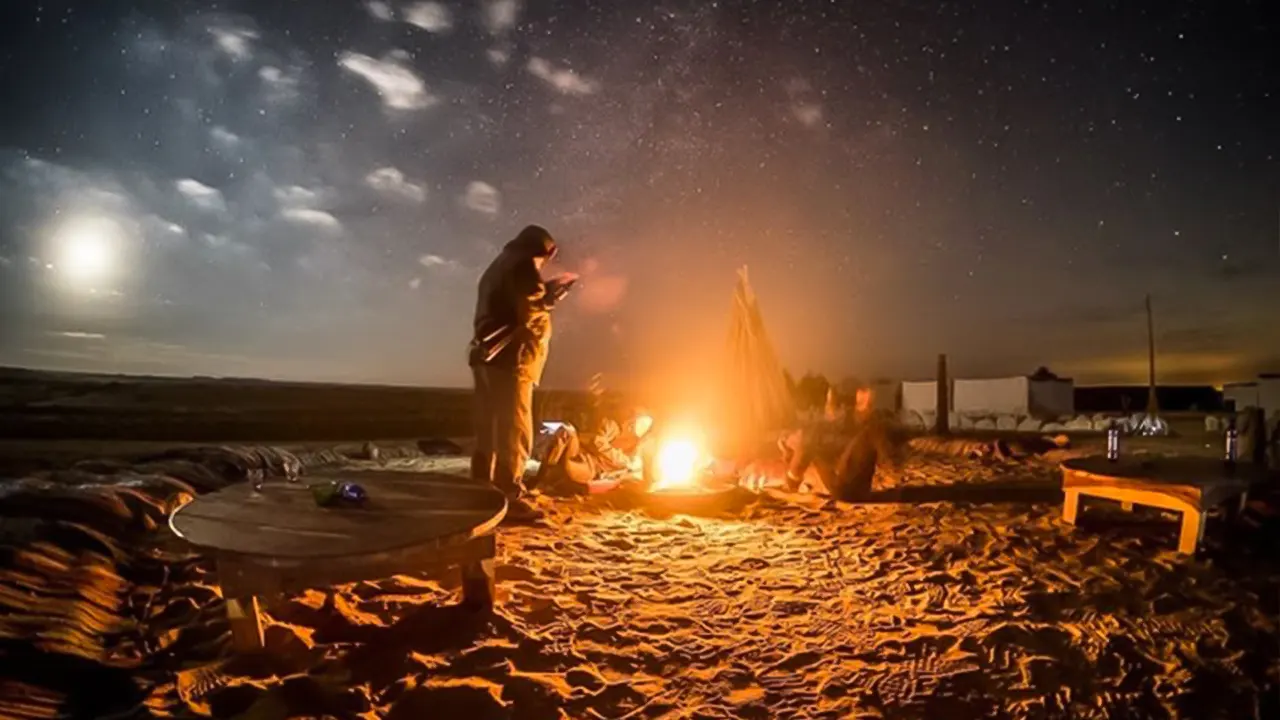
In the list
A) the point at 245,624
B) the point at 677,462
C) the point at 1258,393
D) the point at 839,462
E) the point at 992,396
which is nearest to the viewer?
the point at 245,624

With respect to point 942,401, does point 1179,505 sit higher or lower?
lower

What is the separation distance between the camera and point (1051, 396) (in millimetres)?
24328

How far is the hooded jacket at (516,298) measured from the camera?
7.18 metres

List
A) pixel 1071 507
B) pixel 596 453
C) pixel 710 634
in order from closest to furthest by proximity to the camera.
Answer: pixel 710 634 < pixel 1071 507 < pixel 596 453

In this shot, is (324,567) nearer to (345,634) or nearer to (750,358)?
(345,634)

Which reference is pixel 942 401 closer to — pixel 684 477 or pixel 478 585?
pixel 684 477

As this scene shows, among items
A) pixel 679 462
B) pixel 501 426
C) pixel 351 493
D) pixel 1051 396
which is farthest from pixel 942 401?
pixel 351 493

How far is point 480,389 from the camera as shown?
738cm

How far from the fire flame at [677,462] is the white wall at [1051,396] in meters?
18.3

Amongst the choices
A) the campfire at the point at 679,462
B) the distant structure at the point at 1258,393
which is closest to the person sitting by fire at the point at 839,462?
the campfire at the point at 679,462

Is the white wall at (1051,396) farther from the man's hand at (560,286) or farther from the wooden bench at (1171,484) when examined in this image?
the man's hand at (560,286)

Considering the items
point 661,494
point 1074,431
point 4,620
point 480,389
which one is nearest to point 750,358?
point 661,494

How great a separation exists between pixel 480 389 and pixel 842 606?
14.4ft

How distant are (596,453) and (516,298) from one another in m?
4.14
